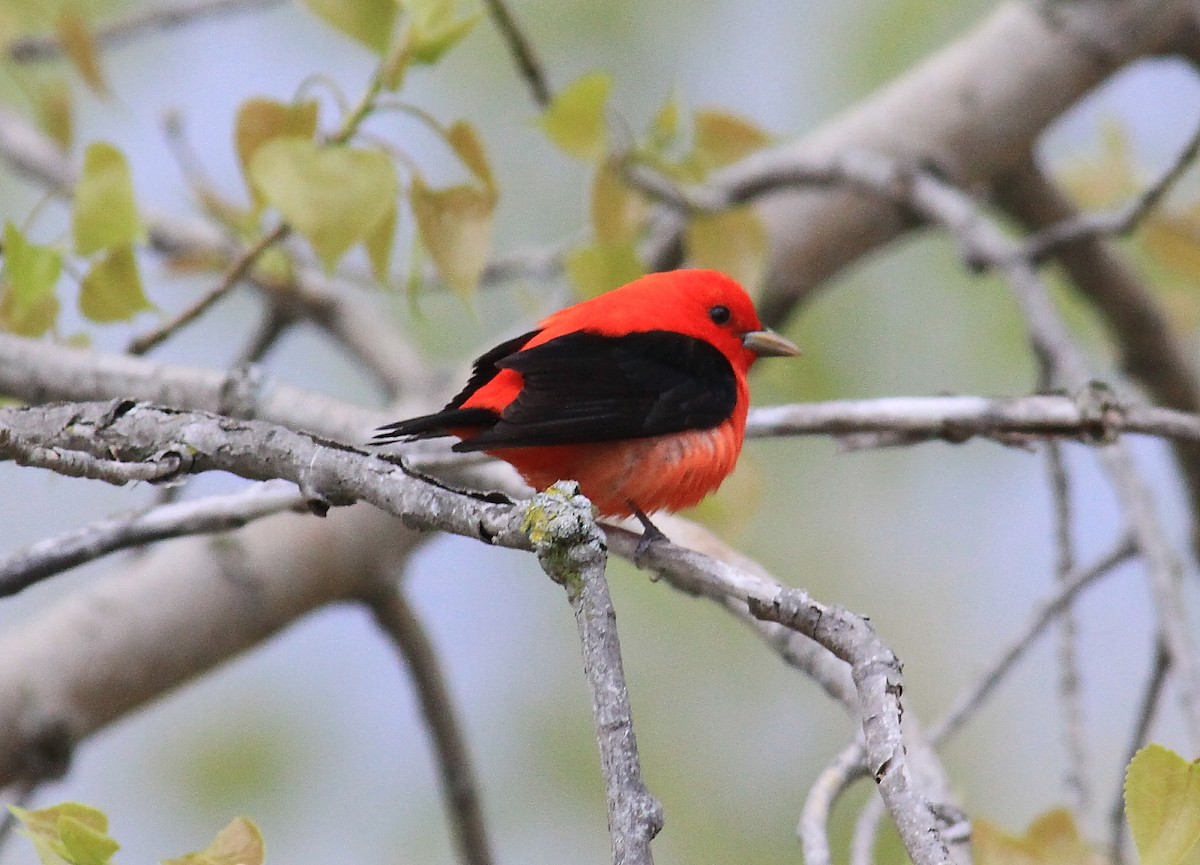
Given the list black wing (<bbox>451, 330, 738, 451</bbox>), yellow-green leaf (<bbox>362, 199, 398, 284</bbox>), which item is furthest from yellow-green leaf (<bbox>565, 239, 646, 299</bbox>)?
yellow-green leaf (<bbox>362, 199, 398, 284</bbox>)

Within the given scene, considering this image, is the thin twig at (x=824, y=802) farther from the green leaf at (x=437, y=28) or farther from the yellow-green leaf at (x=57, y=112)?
the yellow-green leaf at (x=57, y=112)

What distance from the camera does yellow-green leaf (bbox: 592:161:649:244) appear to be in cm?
307

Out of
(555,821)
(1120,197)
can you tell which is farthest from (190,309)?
(555,821)

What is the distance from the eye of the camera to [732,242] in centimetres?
330

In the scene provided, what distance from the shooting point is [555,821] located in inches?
245

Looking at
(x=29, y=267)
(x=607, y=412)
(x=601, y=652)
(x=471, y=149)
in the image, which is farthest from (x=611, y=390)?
(x=601, y=652)

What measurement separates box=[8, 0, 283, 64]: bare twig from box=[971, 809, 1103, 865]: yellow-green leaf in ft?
10.7

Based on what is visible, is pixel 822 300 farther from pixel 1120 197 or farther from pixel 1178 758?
pixel 1178 758

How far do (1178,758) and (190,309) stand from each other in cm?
190

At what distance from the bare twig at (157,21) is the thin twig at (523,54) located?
4.35 feet

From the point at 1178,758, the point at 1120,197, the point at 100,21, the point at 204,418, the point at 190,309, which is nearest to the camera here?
the point at 1178,758

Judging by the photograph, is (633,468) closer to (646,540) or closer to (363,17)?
(646,540)

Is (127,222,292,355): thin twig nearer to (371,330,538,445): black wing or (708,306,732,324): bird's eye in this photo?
(371,330,538,445): black wing

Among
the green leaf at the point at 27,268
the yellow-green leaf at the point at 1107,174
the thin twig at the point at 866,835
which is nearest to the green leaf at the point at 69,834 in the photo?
the thin twig at the point at 866,835
